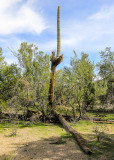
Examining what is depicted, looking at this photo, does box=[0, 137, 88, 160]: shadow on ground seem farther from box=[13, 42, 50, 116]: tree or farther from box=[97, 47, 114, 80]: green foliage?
box=[97, 47, 114, 80]: green foliage

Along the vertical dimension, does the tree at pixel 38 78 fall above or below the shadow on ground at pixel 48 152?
above

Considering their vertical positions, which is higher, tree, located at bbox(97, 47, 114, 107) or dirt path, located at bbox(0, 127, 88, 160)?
tree, located at bbox(97, 47, 114, 107)

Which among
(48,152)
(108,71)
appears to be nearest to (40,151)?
(48,152)

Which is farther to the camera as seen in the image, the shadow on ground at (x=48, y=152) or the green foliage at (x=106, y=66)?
the green foliage at (x=106, y=66)

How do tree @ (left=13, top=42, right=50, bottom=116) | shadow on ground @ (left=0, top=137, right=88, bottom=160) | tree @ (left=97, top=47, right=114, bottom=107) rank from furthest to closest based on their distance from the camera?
1. tree @ (left=97, top=47, right=114, bottom=107)
2. tree @ (left=13, top=42, right=50, bottom=116)
3. shadow on ground @ (left=0, top=137, right=88, bottom=160)

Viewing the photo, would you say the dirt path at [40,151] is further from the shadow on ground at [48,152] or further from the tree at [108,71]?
the tree at [108,71]

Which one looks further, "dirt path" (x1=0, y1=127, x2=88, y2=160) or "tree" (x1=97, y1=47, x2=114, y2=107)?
"tree" (x1=97, y1=47, x2=114, y2=107)

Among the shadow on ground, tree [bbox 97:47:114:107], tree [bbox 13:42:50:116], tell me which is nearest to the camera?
the shadow on ground

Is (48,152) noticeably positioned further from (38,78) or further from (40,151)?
(38,78)

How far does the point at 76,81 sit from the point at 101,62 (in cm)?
1772

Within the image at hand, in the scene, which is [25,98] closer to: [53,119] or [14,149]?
[53,119]

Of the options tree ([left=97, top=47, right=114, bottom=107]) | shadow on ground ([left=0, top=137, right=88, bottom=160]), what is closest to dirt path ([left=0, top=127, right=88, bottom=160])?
shadow on ground ([left=0, top=137, right=88, bottom=160])

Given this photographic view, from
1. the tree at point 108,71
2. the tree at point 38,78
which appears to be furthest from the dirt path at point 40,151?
the tree at point 108,71

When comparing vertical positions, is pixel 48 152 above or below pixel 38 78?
below
